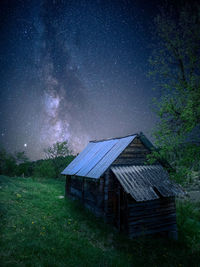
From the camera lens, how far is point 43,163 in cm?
3747

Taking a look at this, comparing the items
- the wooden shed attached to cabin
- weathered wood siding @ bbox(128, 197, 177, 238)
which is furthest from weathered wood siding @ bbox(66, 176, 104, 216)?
weathered wood siding @ bbox(128, 197, 177, 238)

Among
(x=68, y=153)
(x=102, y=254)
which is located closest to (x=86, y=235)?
(x=102, y=254)

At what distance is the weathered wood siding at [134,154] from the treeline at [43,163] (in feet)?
88.6

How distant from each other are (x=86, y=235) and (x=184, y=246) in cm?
614

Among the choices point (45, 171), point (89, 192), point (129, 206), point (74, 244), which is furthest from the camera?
point (45, 171)

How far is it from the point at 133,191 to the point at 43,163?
32.0m

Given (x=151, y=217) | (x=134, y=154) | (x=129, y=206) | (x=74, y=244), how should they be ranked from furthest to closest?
(x=134, y=154) < (x=151, y=217) < (x=129, y=206) < (x=74, y=244)

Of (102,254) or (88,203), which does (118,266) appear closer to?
(102,254)

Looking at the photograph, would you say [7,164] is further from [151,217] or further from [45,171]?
[151,217]

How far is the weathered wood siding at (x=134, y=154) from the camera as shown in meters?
11.4

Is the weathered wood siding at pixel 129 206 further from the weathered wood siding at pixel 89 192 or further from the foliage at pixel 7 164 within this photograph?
the foliage at pixel 7 164

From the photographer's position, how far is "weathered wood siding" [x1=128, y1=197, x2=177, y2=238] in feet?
32.0

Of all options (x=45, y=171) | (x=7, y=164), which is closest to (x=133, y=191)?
(x=45, y=171)

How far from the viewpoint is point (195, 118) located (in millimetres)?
8023
